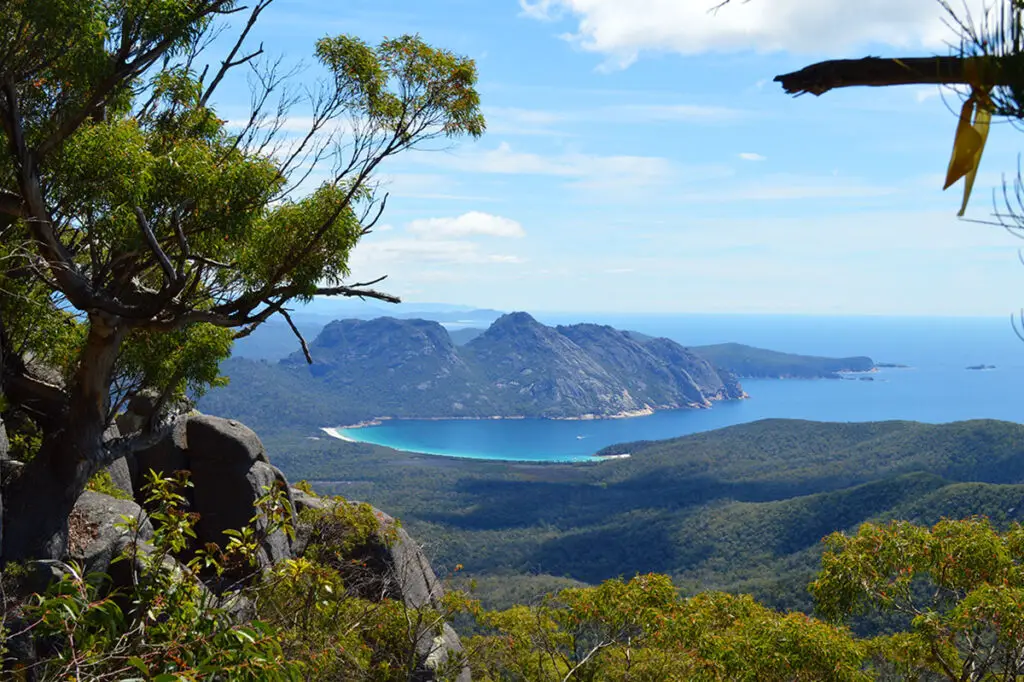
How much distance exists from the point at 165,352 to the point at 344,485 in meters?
117

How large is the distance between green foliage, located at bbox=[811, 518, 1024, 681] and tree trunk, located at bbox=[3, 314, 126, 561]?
1097cm

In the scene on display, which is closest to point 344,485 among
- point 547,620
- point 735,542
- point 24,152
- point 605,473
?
point 605,473

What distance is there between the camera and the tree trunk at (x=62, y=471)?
1006 cm

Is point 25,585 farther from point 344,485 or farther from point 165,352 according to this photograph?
point 344,485

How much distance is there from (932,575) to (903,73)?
12229 millimetres

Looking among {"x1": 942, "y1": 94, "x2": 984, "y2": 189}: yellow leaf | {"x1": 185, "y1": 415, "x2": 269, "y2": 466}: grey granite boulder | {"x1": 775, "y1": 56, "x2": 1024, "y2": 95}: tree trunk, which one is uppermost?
{"x1": 775, "y1": 56, "x2": 1024, "y2": 95}: tree trunk

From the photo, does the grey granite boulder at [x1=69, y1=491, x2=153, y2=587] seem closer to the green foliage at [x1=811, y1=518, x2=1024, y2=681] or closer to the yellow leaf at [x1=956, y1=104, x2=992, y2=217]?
the green foliage at [x1=811, y1=518, x2=1024, y2=681]

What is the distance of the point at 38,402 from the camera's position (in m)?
11.3

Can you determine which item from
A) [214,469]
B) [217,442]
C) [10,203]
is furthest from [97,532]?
[217,442]

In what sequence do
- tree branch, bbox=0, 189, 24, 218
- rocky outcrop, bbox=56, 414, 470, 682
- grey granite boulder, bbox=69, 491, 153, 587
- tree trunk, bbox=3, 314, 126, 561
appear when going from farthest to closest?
rocky outcrop, bbox=56, 414, 470, 682 < grey granite boulder, bbox=69, 491, 153, 587 < tree trunk, bbox=3, 314, 126, 561 < tree branch, bbox=0, 189, 24, 218

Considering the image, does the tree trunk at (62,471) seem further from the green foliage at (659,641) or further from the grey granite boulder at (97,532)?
the green foliage at (659,641)

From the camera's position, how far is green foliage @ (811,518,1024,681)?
37.3ft

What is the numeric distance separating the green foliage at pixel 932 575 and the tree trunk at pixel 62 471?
36.0ft

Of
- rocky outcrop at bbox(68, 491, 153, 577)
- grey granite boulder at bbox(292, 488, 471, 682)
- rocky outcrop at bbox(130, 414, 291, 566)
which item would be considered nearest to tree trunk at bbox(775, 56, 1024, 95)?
rocky outcrop at bbox(68, 491, 153, 577)
